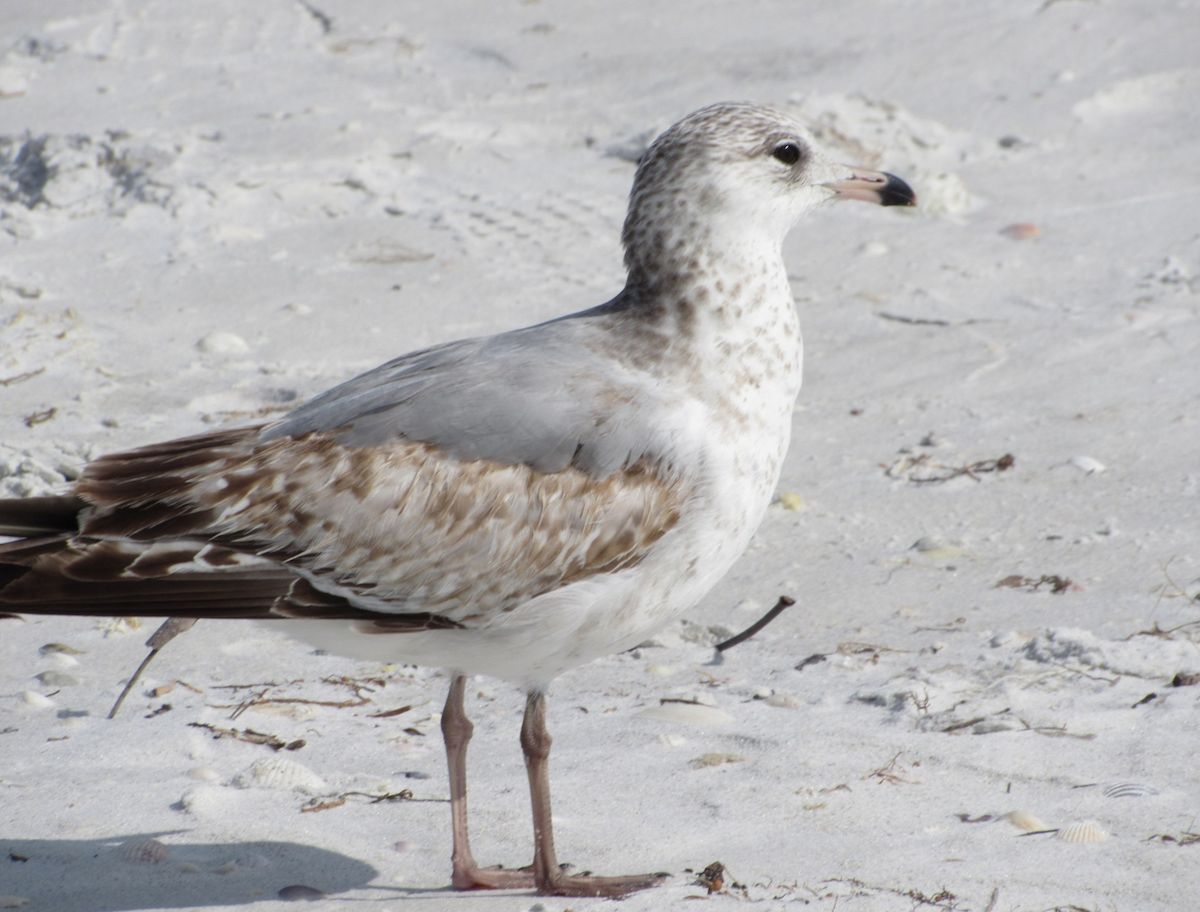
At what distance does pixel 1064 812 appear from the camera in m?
3.79

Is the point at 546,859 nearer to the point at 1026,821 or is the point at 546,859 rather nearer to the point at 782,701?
the point at 782,701

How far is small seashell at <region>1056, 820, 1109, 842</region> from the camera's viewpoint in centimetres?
363

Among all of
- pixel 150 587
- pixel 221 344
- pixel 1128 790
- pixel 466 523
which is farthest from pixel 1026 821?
pixel 221 344

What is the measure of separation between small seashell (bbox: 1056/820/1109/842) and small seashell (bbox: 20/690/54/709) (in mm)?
2894

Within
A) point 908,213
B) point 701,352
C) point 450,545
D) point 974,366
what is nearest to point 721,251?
point 701,352

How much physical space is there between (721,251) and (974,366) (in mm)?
2924

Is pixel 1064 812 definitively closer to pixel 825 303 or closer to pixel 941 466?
pixel 941 466

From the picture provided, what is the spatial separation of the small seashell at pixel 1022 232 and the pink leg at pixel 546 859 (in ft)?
15.9

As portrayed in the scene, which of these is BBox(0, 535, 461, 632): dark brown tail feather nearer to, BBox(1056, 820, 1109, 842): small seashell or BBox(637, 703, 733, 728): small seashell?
BBox(637, 703, 733, 728): small seashell

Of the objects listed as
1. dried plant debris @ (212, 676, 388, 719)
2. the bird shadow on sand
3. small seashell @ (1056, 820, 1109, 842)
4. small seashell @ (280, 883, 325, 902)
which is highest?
small seashell @ (1056, 820, 1109, 842)

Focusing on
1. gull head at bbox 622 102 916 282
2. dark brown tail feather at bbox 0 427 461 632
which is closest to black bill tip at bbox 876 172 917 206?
gull head at bbox 622 102 916 282

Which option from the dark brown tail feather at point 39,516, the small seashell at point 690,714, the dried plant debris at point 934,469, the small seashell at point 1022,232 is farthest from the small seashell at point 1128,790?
the small seashell at point 1022,232

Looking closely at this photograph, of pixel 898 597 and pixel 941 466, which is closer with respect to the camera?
pixel 898 597

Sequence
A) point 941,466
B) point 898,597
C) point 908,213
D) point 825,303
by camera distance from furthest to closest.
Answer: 1. point 908,213
2. point 825,303
3. point 941,466
4. point 898,597
